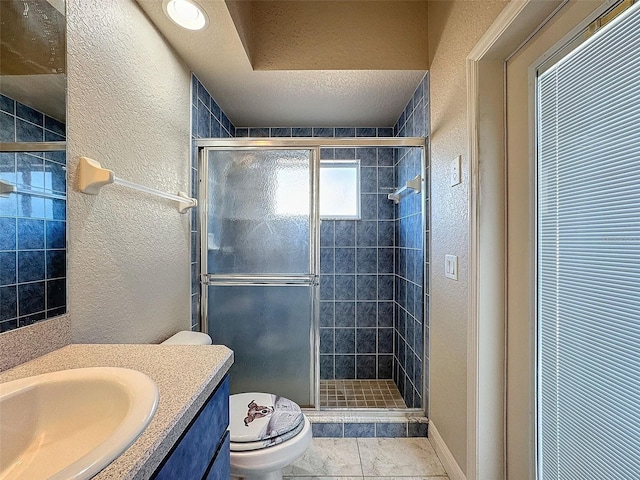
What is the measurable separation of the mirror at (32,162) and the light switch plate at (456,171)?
1463mm

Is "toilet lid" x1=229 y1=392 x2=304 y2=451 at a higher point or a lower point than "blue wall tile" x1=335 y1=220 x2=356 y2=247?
lower

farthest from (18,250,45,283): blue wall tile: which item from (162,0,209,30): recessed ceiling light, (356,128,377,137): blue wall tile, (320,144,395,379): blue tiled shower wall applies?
(356,128,377,137): blue wall tile

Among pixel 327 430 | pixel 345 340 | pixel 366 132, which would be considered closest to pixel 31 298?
pixel 327 430

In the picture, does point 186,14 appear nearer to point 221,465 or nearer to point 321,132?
point 321,132

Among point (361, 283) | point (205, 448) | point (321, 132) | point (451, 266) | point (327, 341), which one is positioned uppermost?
point (321, 132)

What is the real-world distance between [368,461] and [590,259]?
146cm

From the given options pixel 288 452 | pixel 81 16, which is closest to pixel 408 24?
pixel 81 16

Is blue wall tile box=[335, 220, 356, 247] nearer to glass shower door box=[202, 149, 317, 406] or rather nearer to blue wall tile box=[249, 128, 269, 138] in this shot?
glass shower door box=[202, 149, 317, 406]

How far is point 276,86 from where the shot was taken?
205 centimetres

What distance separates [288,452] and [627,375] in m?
1.12

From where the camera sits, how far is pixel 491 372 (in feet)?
4.15

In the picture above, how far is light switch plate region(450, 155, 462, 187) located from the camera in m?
1.43

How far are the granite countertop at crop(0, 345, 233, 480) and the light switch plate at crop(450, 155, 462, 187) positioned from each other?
119 cm

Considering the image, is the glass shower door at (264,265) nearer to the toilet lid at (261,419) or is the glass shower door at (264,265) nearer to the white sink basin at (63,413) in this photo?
the toilet lid at (261,419)
